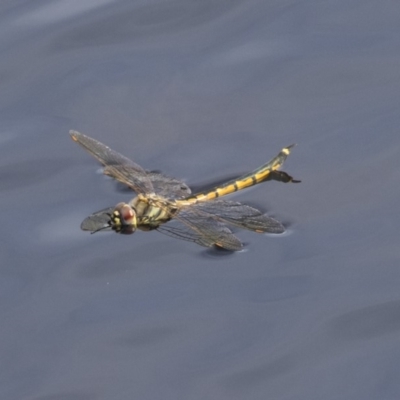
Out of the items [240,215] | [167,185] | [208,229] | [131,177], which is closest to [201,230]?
[208,229]

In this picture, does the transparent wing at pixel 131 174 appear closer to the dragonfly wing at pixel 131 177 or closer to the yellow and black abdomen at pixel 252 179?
the dragonfly wing at pixel 131 177

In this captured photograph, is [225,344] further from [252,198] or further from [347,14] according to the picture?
[347,14]

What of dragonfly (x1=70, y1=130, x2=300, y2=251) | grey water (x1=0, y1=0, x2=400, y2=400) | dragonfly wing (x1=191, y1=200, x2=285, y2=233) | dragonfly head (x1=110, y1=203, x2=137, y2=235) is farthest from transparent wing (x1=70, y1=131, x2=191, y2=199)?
dragonfly head (x1=110, y1=203, x2=137, y2=235)

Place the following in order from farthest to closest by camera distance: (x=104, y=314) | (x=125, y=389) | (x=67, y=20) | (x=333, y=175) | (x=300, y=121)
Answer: (x=67, y=20)
(x=300, y=121)
(x=333, y=175)
(x=104, y=314)
(x=125, y=389)

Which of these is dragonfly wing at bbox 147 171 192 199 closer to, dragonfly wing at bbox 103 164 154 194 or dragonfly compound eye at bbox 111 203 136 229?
dragonfly wing at bbox 103 164 154 194

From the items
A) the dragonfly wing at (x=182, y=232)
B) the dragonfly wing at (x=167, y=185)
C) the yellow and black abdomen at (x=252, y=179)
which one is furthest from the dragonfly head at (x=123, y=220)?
the yellow and black abdomen at (x=252, y=179)

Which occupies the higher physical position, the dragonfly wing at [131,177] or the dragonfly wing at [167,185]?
the dragonfly wing at [131,177]

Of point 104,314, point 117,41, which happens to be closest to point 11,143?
point 117,41
